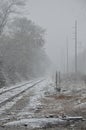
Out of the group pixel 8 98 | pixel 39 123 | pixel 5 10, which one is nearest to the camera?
pixel 39 123

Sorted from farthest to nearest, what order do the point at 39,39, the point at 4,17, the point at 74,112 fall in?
the point at 39,39 → the point at 4,17 → the point at 74,112

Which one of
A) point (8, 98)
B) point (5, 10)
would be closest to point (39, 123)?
point (8, 98)

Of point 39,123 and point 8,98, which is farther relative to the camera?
point 8,98

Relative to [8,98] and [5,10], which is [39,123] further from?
[5,10]

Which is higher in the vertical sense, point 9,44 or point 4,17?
point 4,17

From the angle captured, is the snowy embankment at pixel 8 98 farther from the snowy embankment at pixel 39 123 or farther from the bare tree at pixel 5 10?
the bare tree at pixel 5 10

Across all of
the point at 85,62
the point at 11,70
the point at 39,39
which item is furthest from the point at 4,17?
the point at 85,62

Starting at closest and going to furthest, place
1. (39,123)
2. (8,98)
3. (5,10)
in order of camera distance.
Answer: (39,123), (8,98), (5,10)

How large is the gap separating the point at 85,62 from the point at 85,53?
31.0ft

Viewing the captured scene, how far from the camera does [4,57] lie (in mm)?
42250

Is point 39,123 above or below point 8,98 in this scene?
above

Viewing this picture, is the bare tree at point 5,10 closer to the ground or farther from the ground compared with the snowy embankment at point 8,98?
farther from the ground

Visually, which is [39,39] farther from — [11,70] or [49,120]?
[49,120]

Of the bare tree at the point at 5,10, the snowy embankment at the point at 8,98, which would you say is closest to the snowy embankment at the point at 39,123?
the snowy embankment at the point at 8,98
